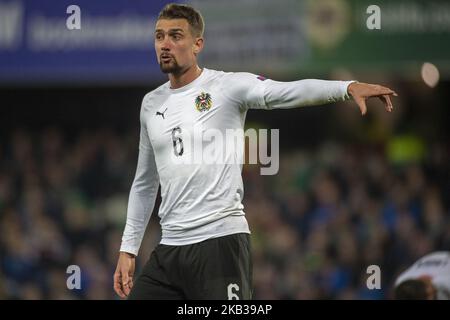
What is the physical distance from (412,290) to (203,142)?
1.96 metres

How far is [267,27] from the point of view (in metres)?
9.62

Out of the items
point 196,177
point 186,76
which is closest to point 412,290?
point 196,177

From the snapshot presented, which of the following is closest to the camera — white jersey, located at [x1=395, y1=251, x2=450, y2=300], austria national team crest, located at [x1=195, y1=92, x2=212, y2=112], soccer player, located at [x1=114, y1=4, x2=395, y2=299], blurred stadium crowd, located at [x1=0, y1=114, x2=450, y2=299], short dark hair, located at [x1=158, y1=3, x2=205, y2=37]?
soccer player, located at [x1=114, y1=4, x2=395, y2=299]

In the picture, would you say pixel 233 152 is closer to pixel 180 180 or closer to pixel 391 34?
pixel 180 180

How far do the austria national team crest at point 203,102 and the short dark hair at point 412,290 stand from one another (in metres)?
1.99

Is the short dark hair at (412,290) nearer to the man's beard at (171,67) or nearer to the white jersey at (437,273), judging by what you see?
the white jersey at (437,273)

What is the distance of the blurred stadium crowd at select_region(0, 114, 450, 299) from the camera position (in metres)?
9.84

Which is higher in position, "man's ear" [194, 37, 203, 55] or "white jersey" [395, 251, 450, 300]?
"man's ear" [194, 37, 203, 55]

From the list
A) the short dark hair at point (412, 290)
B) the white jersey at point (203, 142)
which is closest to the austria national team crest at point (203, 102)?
the white jersey at point (203, 142)

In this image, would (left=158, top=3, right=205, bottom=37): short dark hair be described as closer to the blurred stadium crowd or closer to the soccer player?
the soccer player

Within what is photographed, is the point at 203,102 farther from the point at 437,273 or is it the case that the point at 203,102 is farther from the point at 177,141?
the point at 437,273

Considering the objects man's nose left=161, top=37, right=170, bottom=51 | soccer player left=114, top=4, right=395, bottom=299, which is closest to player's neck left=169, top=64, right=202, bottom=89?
soccer player left=114, top=4, right=395, bottom=299

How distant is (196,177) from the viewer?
16.0 feet

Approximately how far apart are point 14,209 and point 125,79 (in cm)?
231
